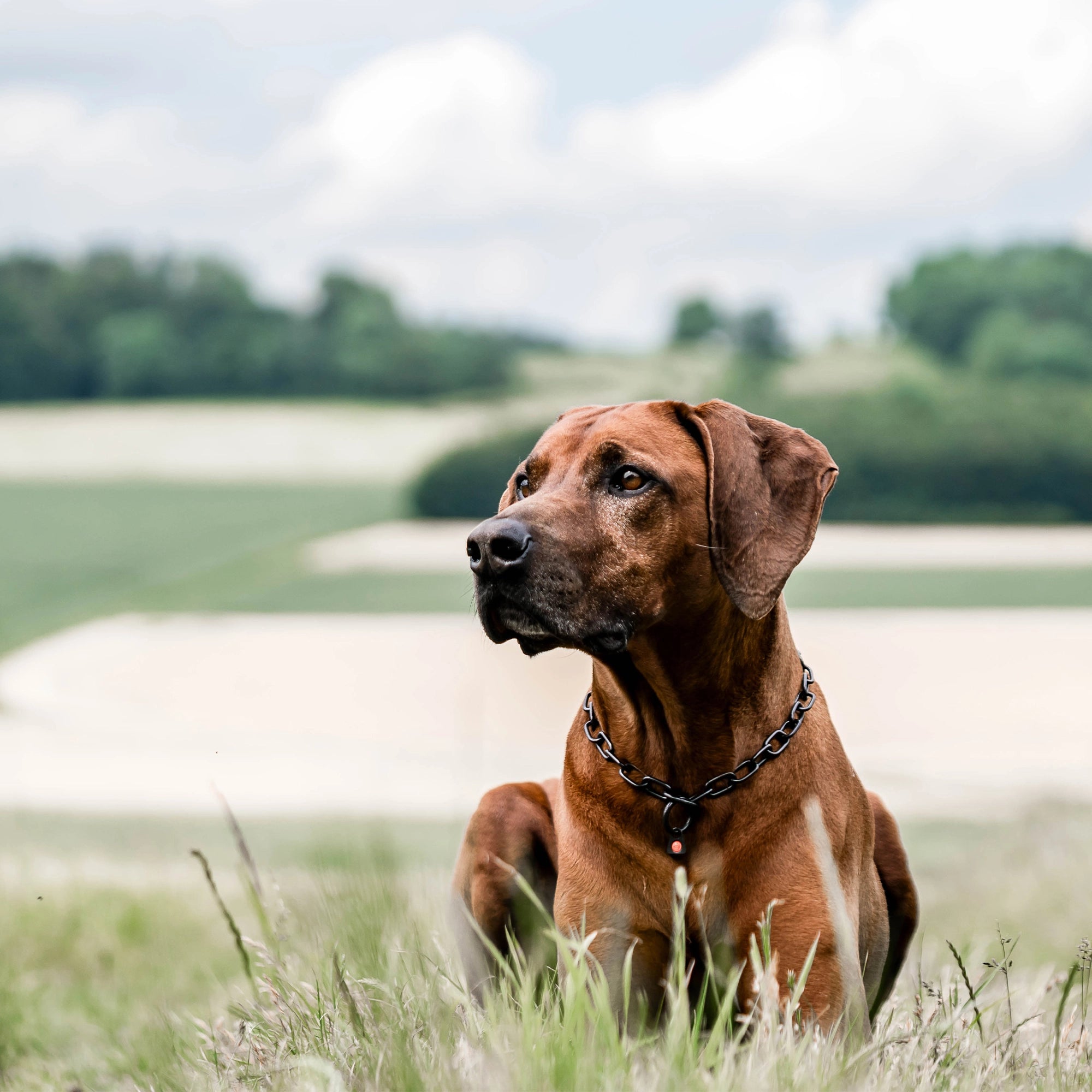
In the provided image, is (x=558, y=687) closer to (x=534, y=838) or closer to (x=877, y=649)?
(x=877, y=649)

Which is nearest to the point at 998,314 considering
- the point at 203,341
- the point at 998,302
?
the point at 998,302

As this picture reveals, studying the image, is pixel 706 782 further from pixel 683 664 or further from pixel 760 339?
pixel 760 339

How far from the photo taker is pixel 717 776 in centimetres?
300

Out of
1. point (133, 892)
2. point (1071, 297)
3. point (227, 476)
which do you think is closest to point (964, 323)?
point (1071, 297)

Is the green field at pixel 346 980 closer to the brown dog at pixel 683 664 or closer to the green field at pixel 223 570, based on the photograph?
the brown dog at pixel 683 664

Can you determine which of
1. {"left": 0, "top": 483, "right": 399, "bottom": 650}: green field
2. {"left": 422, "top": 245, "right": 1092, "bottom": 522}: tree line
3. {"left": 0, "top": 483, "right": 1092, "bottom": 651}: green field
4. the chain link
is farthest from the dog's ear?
{"left": 422, "top": 245, "right": 1092, "bottom": 522}: tree line

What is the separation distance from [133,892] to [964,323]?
24597 millimetres

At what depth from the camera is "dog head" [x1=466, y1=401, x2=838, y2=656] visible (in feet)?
9.10

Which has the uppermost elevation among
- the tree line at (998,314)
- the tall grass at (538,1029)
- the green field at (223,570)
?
the tree line at (998,314)

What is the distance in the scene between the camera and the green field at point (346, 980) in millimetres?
2426

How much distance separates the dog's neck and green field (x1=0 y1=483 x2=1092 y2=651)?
61.1 ft

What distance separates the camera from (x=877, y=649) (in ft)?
63.3

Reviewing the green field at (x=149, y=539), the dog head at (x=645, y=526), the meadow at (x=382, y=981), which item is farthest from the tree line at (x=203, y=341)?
the dog head at (x=645, y=526)

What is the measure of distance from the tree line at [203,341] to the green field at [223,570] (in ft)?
7.83
